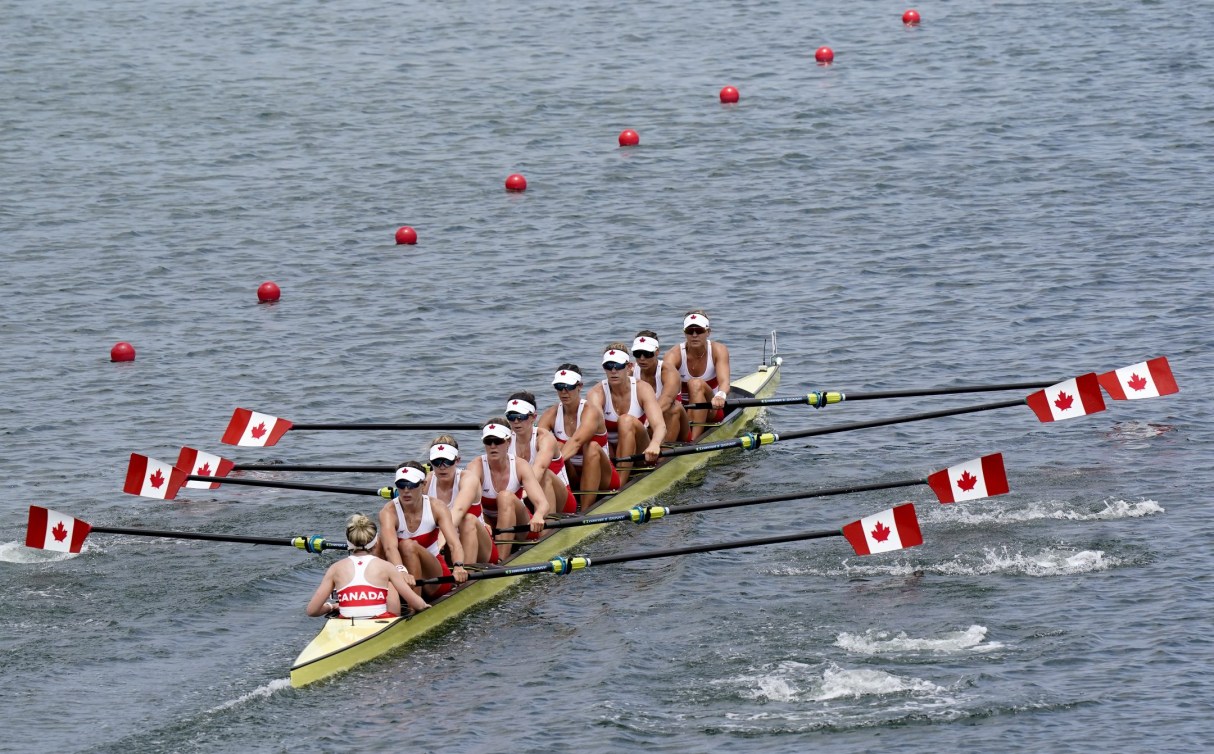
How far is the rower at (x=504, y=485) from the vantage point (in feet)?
52.3

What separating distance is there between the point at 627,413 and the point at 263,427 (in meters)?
4.24

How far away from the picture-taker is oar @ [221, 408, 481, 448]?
62.9 ft

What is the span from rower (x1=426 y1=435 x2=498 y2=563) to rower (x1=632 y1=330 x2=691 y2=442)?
3.68 meters

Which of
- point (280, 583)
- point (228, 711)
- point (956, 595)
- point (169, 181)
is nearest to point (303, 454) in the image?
point (280, 583)

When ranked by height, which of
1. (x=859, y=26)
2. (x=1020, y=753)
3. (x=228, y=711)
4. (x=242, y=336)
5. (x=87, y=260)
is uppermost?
(x=859, y=26)

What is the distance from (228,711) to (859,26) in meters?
30.9

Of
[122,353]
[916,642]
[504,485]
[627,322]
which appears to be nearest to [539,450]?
[504,485]

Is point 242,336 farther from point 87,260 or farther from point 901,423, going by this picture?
point 901,423

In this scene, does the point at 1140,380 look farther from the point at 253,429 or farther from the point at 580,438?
the point at 253,429

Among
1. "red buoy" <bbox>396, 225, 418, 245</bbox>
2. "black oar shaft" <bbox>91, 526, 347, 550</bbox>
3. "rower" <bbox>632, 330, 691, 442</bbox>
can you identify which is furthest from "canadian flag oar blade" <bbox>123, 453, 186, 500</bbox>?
"red buoy" <bbox>396, 225, 418, 245</bbox>

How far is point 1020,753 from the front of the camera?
12320 mm

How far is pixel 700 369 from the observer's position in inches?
783

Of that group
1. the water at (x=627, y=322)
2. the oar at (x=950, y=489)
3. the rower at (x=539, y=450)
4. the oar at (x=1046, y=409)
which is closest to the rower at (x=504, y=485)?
the oar at (x=950, y=489)

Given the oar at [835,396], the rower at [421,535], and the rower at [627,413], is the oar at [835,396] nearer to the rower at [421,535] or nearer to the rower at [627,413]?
the rower at [627,413]
